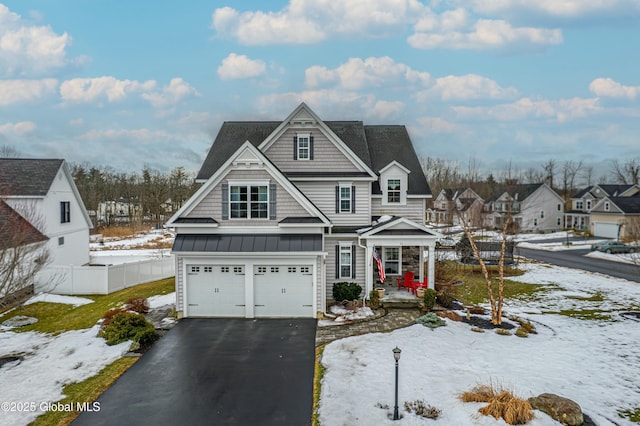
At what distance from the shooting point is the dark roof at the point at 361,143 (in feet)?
67.2

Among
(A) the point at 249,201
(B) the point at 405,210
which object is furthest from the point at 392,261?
(A) the point at 249,201

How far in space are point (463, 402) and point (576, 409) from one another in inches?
93.9

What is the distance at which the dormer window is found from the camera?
19141 mm

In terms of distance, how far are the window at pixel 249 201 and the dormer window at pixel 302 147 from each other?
363cm

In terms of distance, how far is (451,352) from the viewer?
12219mm

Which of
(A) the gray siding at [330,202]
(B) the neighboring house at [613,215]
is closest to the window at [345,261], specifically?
(A) the gray siding at [330,202]

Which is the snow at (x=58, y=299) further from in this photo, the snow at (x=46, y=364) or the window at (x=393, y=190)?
the window at (x=393, y=190)

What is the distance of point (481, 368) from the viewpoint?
1102cm

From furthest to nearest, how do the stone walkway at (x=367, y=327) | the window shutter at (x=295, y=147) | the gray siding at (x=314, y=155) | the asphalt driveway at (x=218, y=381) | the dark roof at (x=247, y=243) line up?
the window shutter at (x=295, y=147) → the gray siding at (x=314, y=155) → the dark roof at (x=247, y=243) → the stone walkway at (x=367, y=327) → the asphalt driveway at (x=218, y=381)

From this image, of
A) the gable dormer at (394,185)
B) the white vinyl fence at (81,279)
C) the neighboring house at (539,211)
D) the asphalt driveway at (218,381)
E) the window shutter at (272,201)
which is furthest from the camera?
the neighboring house at (539,211)

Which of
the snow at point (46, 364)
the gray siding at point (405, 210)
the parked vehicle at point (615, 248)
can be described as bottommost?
the snow at point (46, 364)

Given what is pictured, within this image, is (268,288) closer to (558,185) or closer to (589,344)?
(589,344)

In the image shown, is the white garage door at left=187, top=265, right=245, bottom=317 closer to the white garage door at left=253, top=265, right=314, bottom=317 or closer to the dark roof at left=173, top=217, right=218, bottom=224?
the white garage door at left=253, top=265, right=314, bottom=317

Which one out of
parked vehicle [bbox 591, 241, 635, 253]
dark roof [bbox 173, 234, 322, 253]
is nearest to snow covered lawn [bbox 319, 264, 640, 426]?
dark roof [bbox 173, 234, 322, 253]
